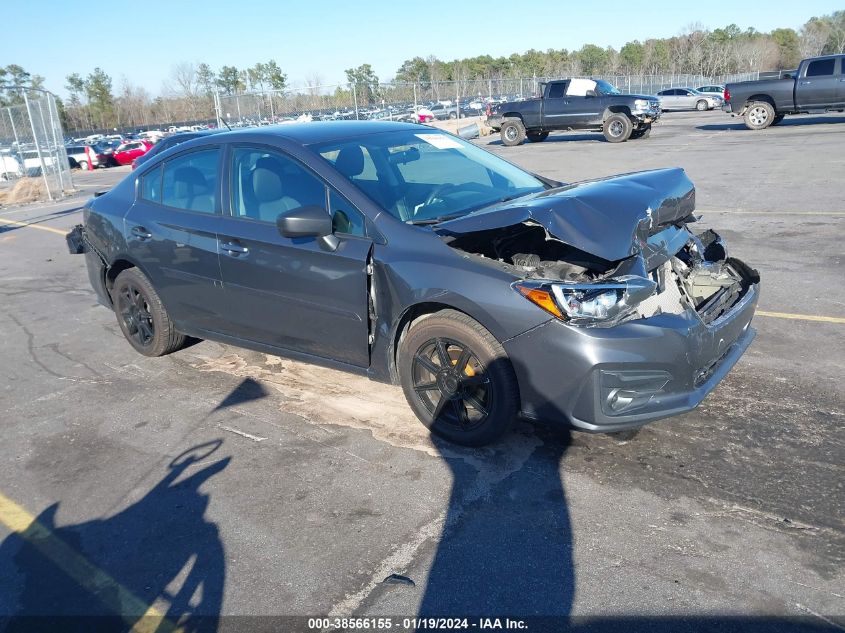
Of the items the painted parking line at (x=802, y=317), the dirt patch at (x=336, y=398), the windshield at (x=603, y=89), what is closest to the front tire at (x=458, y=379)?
the dirt patch at (x=336, y=398)

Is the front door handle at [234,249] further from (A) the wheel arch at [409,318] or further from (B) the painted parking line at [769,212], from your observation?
(B) the painted parking line at [769,212]

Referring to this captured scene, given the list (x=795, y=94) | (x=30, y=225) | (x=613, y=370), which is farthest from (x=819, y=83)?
(x=613, y=370)

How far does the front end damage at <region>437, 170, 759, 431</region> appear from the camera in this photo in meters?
3.46

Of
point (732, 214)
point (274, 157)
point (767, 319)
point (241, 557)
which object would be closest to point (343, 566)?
point (241, 557)

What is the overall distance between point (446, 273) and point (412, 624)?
178 centimetres

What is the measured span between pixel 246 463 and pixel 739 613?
2598mm

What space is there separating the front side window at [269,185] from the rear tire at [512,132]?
21.4 meters

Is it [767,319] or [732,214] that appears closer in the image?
[767,319]

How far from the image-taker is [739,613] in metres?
Result: 2.65

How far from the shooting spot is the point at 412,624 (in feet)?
8.96

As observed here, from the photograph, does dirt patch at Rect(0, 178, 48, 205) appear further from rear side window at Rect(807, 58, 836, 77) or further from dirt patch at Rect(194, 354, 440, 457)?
rear side window at Rect(807, 58, 836, 77)

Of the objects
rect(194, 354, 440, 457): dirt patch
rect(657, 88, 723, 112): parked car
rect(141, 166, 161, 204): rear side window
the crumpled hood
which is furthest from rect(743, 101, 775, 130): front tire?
rect(141, 166, 161, 204): rear side window

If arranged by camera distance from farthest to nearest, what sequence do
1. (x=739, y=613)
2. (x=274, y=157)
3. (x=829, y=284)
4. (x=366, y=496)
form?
(x=829, y=284), (x=274, y=157), (x=366, y=496), (x=739, y=613)

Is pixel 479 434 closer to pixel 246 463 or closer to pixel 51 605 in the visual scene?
pixel 246 463
